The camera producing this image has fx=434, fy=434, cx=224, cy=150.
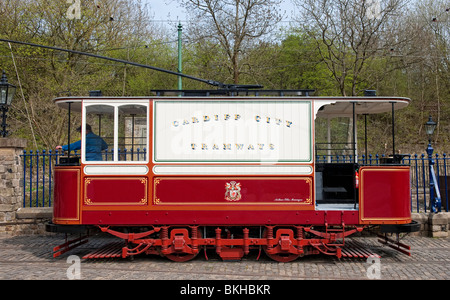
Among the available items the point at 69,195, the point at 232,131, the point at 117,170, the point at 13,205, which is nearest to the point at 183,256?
the point at 117,170

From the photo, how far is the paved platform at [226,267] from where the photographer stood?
6879mm

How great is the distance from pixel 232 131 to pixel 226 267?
237cm

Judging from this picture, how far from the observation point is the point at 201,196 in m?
7.62

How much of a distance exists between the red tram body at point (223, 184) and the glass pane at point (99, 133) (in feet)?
0.52

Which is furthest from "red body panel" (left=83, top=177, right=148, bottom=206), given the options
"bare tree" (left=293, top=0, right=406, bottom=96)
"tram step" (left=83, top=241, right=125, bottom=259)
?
"bare tree" (left=293, top=0, right=406, bottom=96)

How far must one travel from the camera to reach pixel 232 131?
25.3 ft

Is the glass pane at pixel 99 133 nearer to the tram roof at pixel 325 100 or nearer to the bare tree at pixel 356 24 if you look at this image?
the tram roof at pixel 325 100

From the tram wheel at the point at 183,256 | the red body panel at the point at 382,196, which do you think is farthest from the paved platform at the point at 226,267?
the red body panel at the point at 382,196

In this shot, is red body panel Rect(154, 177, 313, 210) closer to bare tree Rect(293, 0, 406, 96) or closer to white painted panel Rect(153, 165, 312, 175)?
white painted panel Rect(153, 165, 312, 175)

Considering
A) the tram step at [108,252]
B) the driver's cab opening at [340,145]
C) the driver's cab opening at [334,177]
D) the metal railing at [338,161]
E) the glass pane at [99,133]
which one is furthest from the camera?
the metal railing at [338,161]

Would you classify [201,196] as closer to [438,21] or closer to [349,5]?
[349,5]

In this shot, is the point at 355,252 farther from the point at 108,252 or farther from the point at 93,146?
the point at 93,146

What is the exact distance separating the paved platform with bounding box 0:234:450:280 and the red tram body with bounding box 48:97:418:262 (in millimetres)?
295

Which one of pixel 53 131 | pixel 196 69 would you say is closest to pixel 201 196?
pixel 53 131
